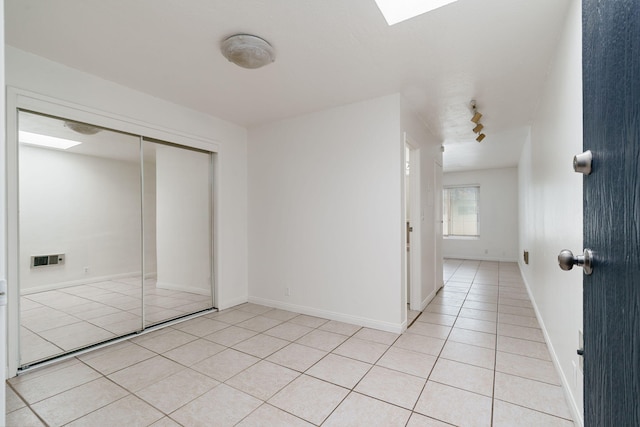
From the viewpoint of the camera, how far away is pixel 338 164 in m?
3.46

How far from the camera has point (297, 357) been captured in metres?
2.58

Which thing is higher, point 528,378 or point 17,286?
point 17,286

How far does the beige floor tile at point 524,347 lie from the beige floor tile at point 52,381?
3.42 m

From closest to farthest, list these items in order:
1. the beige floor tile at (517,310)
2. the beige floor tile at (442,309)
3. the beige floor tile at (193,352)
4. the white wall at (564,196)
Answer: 1. the white wall at (564,196)
2. the beige floor tile at (193,352)
3. the beige floor tile at (517,310)
4. the beige floor tile at (442,309)

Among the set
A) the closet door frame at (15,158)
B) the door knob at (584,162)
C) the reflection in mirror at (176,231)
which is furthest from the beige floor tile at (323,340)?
the door knob at (584,162)

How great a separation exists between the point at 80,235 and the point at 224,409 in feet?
6.90

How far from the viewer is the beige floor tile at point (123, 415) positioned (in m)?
1.77

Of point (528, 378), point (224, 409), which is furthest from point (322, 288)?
point (528, 378)

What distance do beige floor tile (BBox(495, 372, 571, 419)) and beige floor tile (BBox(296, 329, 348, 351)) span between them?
132 centimetres

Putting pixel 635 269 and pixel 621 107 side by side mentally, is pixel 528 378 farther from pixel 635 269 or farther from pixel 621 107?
pixel 621 107

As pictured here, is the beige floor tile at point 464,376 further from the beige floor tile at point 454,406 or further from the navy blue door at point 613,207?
the navy blue door at point 613,207

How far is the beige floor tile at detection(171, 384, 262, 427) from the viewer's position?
70.5 inches

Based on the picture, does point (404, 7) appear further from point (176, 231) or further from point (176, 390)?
point (176, 231)

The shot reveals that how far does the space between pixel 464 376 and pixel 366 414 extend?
902 millimetres
